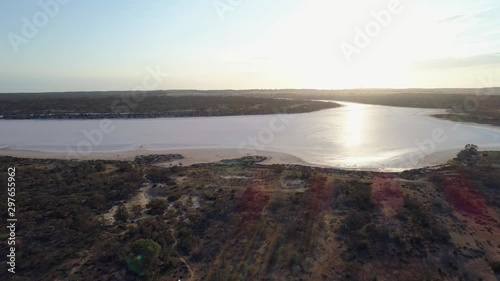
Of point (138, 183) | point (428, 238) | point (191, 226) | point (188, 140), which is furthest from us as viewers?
point (188, 140)

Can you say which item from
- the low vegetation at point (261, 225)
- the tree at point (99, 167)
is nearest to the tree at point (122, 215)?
the low vegetation at point (261, 225)

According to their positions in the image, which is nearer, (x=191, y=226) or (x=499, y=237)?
(x=499, y=237)

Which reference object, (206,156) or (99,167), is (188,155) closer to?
(206,156)

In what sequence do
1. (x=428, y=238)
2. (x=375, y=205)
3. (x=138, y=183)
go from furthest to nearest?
(x=138, y=183)
(x=375, y=205)
(x=428, y=238)

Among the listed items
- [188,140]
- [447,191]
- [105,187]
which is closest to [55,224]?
[105,187]

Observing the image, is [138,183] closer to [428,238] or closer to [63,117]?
[428,238]

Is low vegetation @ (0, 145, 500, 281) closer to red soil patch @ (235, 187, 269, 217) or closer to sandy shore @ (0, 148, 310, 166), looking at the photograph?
red soil patch @ (235, 187, 269, 217)
